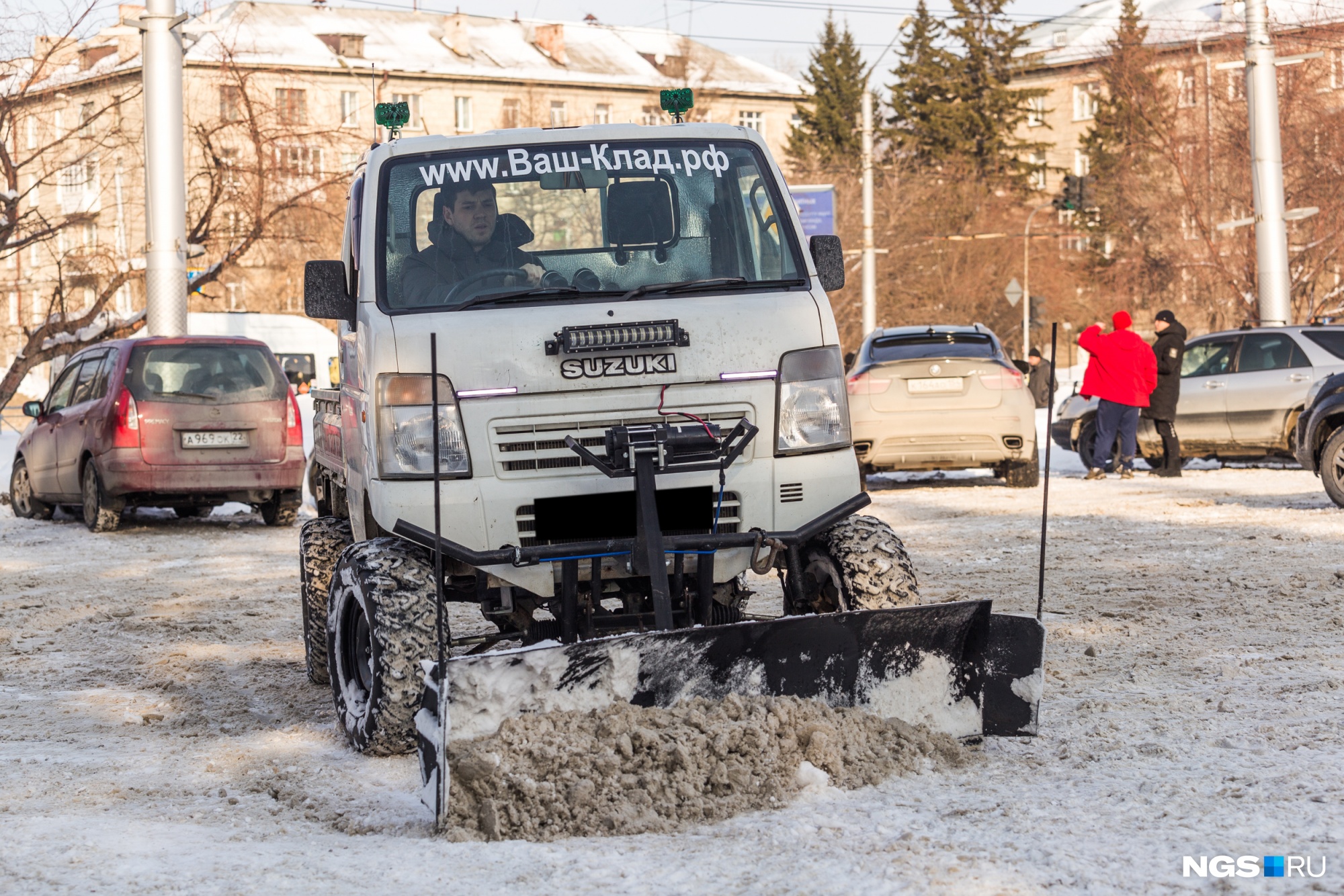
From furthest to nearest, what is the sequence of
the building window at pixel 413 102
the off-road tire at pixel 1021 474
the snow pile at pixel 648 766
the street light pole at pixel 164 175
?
the building window at pixel 413 102 → the street light pole at pixel 164 175 → the off-road tire at pixel 1021 474 → the snow pile at pixel 648 766

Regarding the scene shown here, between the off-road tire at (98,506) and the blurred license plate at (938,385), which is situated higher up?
the blurred license plate at (938,385)

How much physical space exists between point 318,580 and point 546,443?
6.35 ft

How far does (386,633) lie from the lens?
536 centimetres

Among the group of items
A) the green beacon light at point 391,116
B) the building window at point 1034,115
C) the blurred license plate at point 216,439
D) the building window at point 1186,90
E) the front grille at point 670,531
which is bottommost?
the front grille at point 670,531

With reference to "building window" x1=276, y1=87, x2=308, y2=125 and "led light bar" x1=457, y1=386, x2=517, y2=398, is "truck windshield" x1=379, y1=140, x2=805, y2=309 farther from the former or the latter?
"building window" x1=276, y1=87, x2=308, y2=125

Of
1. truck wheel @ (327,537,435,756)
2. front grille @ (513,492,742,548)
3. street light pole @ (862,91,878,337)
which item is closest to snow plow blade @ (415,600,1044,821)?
truck wheel @ (327,537,435,756)

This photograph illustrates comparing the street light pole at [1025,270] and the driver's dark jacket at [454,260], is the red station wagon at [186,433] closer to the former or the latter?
the driver's dark jacket at [454,260]

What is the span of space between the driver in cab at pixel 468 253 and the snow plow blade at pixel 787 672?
1.63 m

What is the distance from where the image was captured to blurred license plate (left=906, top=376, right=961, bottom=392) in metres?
15.7

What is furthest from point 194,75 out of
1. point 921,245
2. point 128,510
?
point 921,245

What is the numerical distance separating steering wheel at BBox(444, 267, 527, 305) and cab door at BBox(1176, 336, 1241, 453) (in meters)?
14.0

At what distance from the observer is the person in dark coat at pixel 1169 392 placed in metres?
18.1

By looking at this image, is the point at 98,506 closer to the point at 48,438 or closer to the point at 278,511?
the point at 278,511

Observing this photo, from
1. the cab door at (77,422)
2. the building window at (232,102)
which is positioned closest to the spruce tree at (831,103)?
the building window at (232,102)
